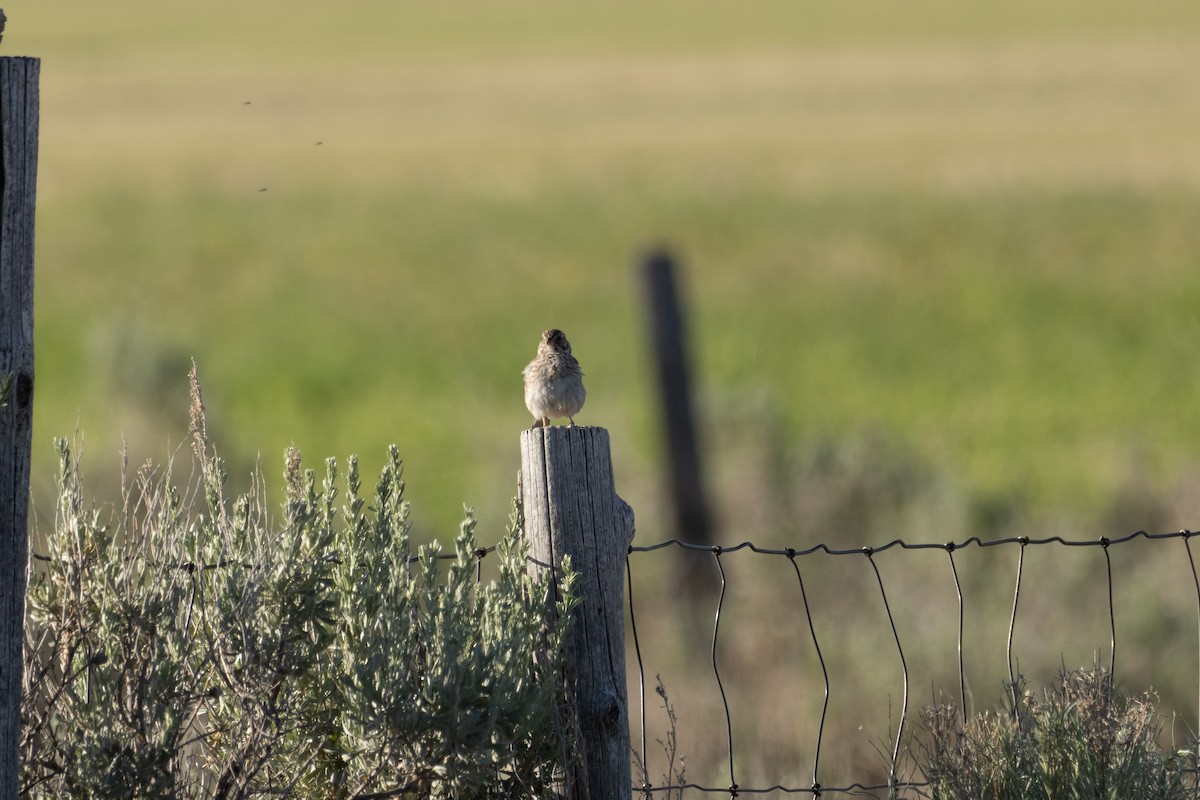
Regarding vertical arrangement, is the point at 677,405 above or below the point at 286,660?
above

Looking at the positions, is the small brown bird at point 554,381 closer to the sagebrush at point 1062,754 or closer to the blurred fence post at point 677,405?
the sagebrush at point 1062,754

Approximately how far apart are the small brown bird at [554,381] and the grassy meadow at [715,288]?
154cm

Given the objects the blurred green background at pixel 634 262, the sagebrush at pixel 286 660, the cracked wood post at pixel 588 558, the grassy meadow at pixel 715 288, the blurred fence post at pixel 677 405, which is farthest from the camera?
the blurred green background at pixel 634 262

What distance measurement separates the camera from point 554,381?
5.34m

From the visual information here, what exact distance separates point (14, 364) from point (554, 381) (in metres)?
2.24

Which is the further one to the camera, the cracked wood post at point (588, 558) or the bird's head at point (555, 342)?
the bird's head at point (555, 342)

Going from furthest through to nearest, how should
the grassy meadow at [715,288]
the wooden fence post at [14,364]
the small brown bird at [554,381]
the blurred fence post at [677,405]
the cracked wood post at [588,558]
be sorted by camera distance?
1. the grassy meadow at [715,288]
2. the blurred fence post at [677,405]
3. the small brown bird at [554,381]
4. the cracked wood post at [588,558]
5. the wooden fence post at [14,364]

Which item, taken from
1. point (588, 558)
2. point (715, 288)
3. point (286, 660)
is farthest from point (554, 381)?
point (715, 288)

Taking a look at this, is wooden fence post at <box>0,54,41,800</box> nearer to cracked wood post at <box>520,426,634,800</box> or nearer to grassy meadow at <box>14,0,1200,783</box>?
grassy meadow at <box>14,0,1200,783</box>

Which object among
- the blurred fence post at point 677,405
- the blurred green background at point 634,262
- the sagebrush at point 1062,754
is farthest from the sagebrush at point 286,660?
the blurred green background at point 634,262

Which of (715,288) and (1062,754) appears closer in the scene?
(1062,754)

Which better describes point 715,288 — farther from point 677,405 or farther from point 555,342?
point 555,342

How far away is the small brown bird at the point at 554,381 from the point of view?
5348 millimetres

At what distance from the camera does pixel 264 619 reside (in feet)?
13.0
